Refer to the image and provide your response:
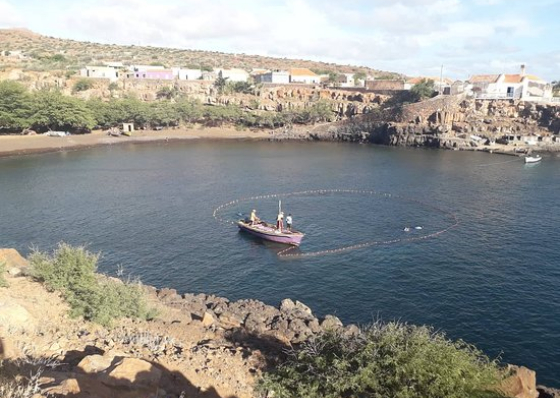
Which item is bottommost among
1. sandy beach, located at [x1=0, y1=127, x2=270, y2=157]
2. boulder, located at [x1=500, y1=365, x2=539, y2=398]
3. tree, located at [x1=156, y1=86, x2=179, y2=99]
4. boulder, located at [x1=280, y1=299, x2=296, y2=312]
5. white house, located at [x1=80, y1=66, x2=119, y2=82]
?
boulder, located at [x1=280, y1=299, x2=296, y2=312]

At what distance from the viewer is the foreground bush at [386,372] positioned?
55.8ft

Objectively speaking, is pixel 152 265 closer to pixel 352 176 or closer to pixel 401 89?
pixel 352 176

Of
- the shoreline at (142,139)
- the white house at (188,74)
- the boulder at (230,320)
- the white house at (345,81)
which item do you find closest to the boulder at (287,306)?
the boulder at (230,320)

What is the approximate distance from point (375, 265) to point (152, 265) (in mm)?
20866

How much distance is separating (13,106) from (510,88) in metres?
140

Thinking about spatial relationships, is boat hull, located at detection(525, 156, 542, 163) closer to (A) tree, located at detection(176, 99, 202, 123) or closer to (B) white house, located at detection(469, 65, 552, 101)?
(B) white house, located at detection(469, 65, 552, 101)

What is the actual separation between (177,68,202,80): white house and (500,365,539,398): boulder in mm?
170289

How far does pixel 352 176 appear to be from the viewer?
8300cm

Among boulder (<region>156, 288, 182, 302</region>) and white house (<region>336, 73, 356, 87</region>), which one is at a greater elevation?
white house (<region>336, 73, 356, 87</region>)

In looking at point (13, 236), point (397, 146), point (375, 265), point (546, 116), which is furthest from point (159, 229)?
point (546, 116)

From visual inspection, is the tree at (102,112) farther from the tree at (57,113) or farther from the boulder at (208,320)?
the boulder at (208,320)

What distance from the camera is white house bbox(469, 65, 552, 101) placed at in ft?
452

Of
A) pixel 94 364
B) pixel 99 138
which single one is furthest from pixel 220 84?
pixel 94 364

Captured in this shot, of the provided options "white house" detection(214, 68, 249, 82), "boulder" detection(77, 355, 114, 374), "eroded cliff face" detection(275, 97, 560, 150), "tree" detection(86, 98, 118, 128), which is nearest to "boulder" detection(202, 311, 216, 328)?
"boulder" detection(77, 355, 114, 374)
